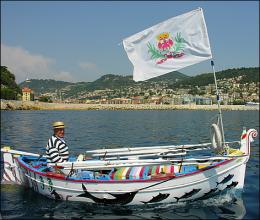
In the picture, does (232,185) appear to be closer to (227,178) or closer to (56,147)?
(227,178)

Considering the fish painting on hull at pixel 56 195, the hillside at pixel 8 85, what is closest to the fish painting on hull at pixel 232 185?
the fish painting on hull at pixel 56 195

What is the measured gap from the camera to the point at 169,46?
44.2 ft

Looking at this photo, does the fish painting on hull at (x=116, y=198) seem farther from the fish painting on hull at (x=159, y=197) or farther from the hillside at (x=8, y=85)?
the hillside at (x=8, y=85)

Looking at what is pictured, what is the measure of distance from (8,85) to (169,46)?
157808 millimetres

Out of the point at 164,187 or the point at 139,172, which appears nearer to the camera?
the point at 164,187

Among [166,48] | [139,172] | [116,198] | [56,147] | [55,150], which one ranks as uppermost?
[166,48]

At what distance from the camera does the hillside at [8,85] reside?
144775mm

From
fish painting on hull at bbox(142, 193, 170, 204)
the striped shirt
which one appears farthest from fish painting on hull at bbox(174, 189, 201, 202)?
the striped shirt

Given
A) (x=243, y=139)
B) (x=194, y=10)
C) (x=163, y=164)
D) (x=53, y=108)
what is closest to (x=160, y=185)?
(x=163, y=164)

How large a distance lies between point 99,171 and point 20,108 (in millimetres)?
133376

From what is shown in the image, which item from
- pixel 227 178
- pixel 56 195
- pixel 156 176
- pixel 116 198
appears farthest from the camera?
pixel 56 195

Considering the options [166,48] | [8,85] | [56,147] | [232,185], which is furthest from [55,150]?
[8,85]

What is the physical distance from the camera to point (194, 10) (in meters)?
13.1

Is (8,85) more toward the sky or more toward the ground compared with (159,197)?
more toward the sky
